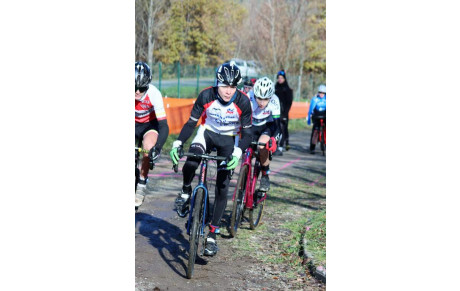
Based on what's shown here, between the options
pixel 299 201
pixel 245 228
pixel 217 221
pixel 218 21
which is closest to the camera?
pixel 217 221

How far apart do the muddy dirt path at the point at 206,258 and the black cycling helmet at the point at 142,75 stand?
1.79 m

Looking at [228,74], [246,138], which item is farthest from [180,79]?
[228,74]

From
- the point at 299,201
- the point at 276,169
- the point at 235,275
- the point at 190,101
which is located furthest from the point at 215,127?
the point at 190,101

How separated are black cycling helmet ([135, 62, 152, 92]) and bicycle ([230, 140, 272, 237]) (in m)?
1.46

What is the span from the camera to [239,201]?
22.3ft

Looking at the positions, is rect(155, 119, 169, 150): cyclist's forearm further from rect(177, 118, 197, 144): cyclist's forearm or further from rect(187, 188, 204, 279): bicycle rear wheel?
rect(187, 188, 204, 279): bicycle rear wheel

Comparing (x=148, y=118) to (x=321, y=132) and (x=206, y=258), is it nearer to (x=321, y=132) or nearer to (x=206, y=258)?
(x=206, y=258)

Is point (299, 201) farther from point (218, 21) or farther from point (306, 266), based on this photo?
point (218, 21)

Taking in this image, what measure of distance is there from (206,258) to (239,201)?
99 cm

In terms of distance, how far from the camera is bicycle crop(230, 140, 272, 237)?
22.0 ft

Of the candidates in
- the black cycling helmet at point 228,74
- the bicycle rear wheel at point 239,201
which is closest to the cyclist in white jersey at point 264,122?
the bicycle rear wheel at point 239,201

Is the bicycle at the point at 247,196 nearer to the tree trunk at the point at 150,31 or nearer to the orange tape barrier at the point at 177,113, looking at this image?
the tree trunk at the point at 150,31
